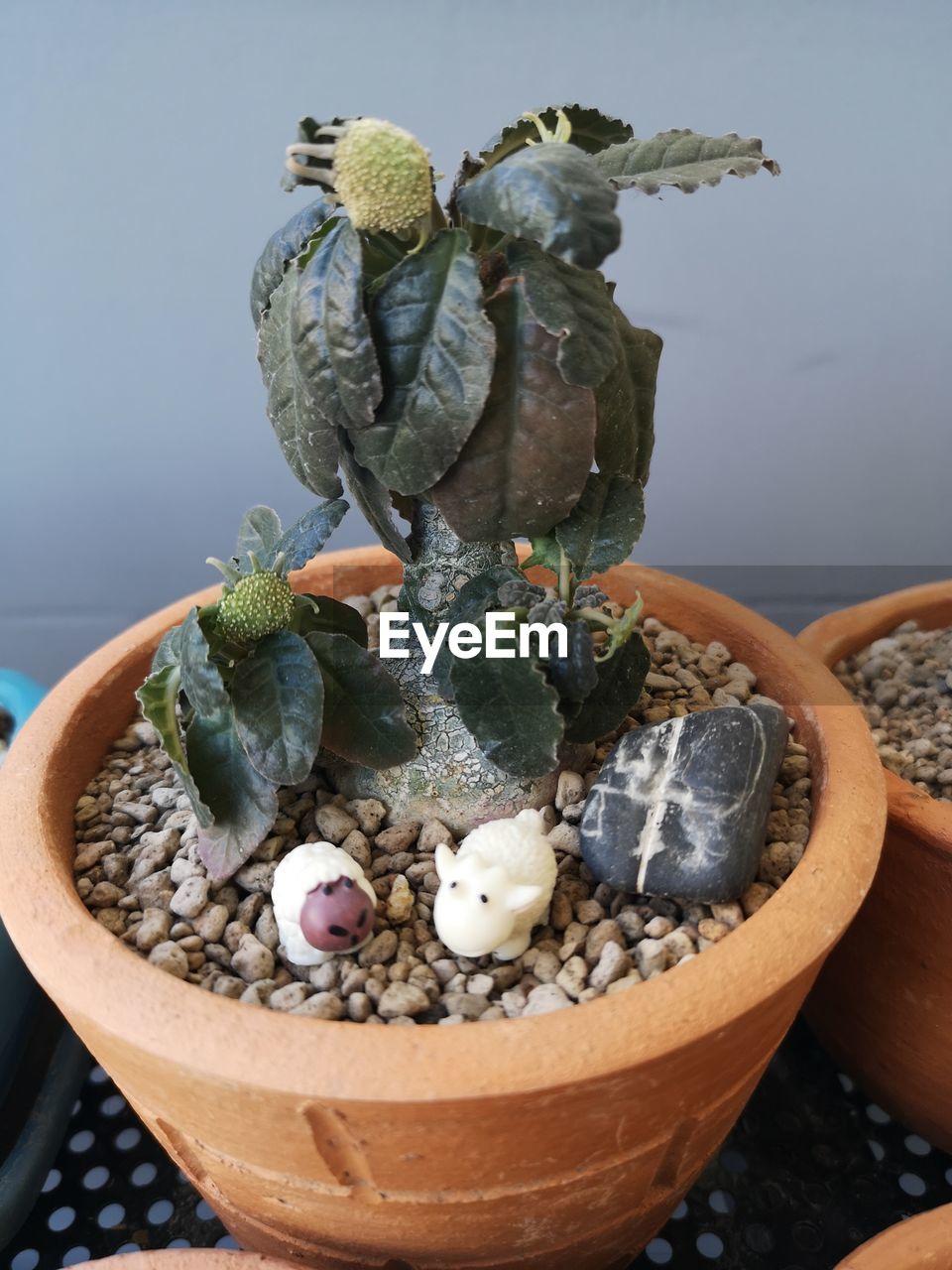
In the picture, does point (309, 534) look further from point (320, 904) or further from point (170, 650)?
point (320, 904)

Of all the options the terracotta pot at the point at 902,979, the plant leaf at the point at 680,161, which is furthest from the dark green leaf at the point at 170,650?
the terracotta pot at the point at 902,979

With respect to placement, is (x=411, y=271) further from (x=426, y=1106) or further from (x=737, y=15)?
(x=737, y=15)

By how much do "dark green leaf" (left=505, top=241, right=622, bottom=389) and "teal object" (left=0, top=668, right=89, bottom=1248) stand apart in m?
0.80

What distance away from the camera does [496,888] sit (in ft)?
2.46

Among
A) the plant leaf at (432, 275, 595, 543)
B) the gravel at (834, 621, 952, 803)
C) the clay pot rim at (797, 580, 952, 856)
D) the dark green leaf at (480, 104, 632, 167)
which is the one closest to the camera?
the plant leaf at (432, 275, 595, 543)

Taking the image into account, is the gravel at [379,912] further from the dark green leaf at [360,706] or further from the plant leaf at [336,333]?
the plant leaf at [336,333]

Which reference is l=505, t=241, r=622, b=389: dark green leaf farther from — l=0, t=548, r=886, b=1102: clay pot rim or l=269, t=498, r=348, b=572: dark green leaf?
l=0, t=548, r=886, b=1102: clay pot rim

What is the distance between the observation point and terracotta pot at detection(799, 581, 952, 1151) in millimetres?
906

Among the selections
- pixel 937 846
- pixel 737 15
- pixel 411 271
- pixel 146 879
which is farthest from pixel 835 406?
pixel 146 879

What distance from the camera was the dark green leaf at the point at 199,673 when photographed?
2.45 feet

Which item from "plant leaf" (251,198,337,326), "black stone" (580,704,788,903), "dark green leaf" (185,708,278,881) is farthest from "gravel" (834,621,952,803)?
"plant leaf" (251,198,337,326)

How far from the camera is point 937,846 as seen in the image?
884 millimetres

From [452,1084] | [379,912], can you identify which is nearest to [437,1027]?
[452,1084]

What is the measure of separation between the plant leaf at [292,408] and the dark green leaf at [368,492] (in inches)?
0.4
